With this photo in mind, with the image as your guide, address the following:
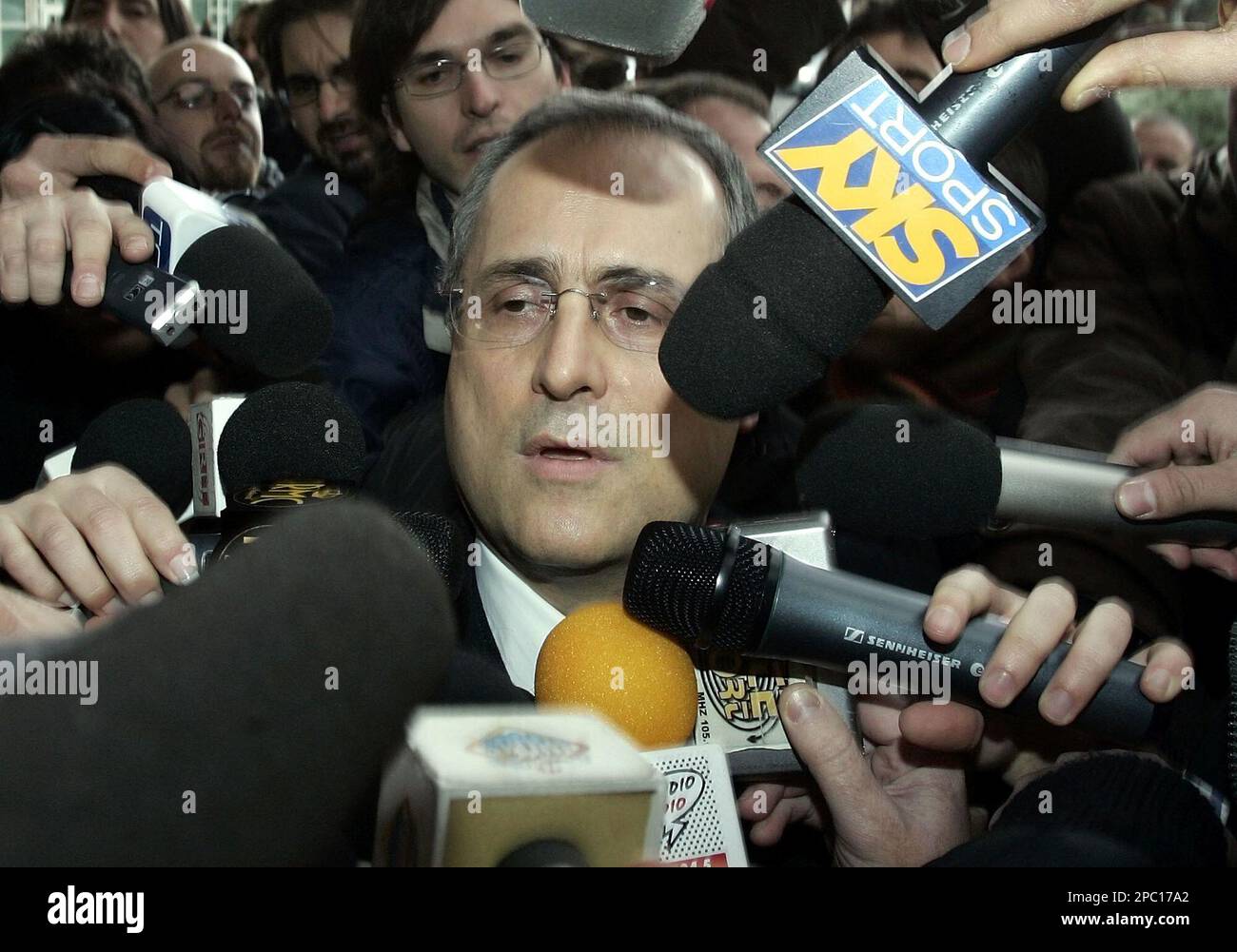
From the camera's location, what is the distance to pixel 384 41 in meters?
1.95

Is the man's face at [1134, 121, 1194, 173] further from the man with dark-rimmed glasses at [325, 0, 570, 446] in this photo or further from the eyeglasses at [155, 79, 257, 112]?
the eyeglasses at [155, 79, 257, 112]

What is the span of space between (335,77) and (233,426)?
1060 mm

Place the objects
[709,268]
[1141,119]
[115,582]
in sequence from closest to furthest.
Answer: [709,268] < [115,582] < [1141,119]

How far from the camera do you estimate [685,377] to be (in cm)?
104

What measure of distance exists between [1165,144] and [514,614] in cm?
250

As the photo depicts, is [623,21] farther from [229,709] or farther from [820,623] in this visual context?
[229,709]

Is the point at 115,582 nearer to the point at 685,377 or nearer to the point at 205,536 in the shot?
the point at 205,536

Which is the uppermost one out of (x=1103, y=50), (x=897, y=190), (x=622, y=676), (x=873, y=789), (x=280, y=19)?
(x=280, y=19)

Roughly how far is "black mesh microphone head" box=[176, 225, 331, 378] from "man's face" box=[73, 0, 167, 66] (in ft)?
3.65

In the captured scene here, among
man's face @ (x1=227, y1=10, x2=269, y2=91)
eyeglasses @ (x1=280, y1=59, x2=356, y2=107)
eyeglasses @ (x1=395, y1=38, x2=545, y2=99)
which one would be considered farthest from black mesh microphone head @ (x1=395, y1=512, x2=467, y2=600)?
man's face @ (x1=227, y1=10, x2=269, y2=91)

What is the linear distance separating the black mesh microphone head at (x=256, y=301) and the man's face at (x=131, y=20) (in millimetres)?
1113

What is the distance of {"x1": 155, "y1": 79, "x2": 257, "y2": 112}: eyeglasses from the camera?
205cm

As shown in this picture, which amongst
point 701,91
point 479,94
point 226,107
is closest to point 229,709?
point 479,94
